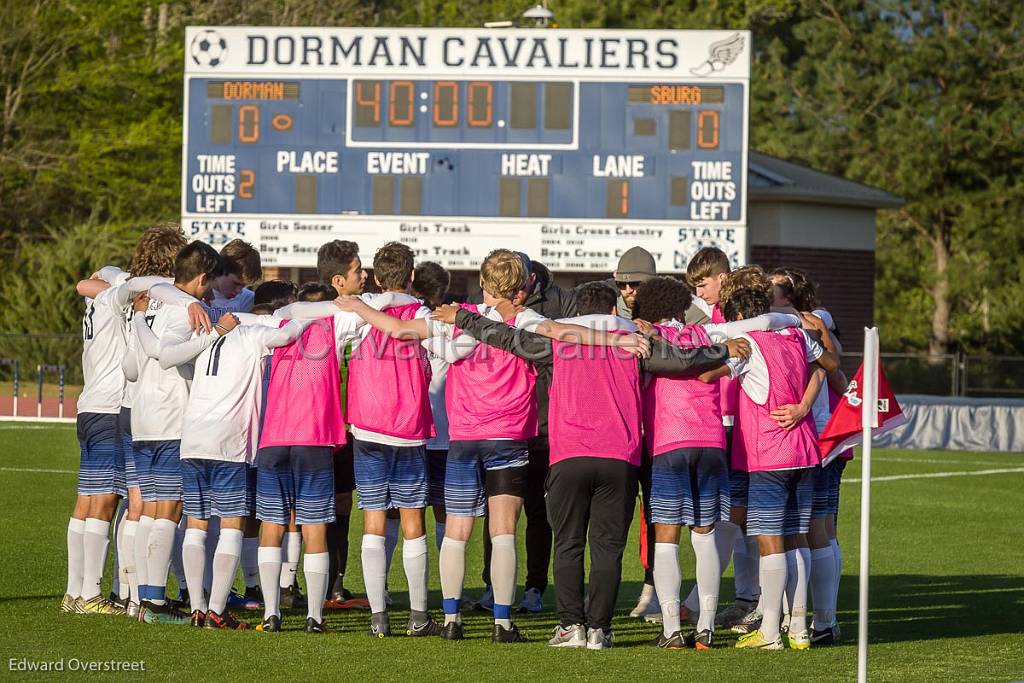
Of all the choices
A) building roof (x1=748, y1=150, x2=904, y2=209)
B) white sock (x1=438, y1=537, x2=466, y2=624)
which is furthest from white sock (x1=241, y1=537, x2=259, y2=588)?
building roof (x1=748, y1=150, x2=904, y2=209)

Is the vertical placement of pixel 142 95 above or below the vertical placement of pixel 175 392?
A: above

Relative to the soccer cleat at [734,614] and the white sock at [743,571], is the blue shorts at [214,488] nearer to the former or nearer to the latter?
the soccer cleat at [734,614]

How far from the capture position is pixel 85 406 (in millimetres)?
8703

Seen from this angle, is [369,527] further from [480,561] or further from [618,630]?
[480,561]

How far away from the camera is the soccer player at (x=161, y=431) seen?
26.6 feet

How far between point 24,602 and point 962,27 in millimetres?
38864

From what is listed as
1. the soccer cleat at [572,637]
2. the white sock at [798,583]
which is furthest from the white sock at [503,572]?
the white sock at [798,583]

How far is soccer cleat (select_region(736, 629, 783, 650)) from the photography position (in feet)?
26.4

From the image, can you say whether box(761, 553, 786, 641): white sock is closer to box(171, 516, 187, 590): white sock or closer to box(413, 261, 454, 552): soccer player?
box(413, 261, 454, 552): soccer player

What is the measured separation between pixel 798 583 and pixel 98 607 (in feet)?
12.8

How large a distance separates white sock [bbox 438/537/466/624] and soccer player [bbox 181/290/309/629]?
1.09m

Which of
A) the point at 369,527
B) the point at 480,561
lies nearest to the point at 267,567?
the point at 369,527

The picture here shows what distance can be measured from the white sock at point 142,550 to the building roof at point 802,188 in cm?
2701

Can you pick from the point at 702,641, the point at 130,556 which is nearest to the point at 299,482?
the point at 130,556
